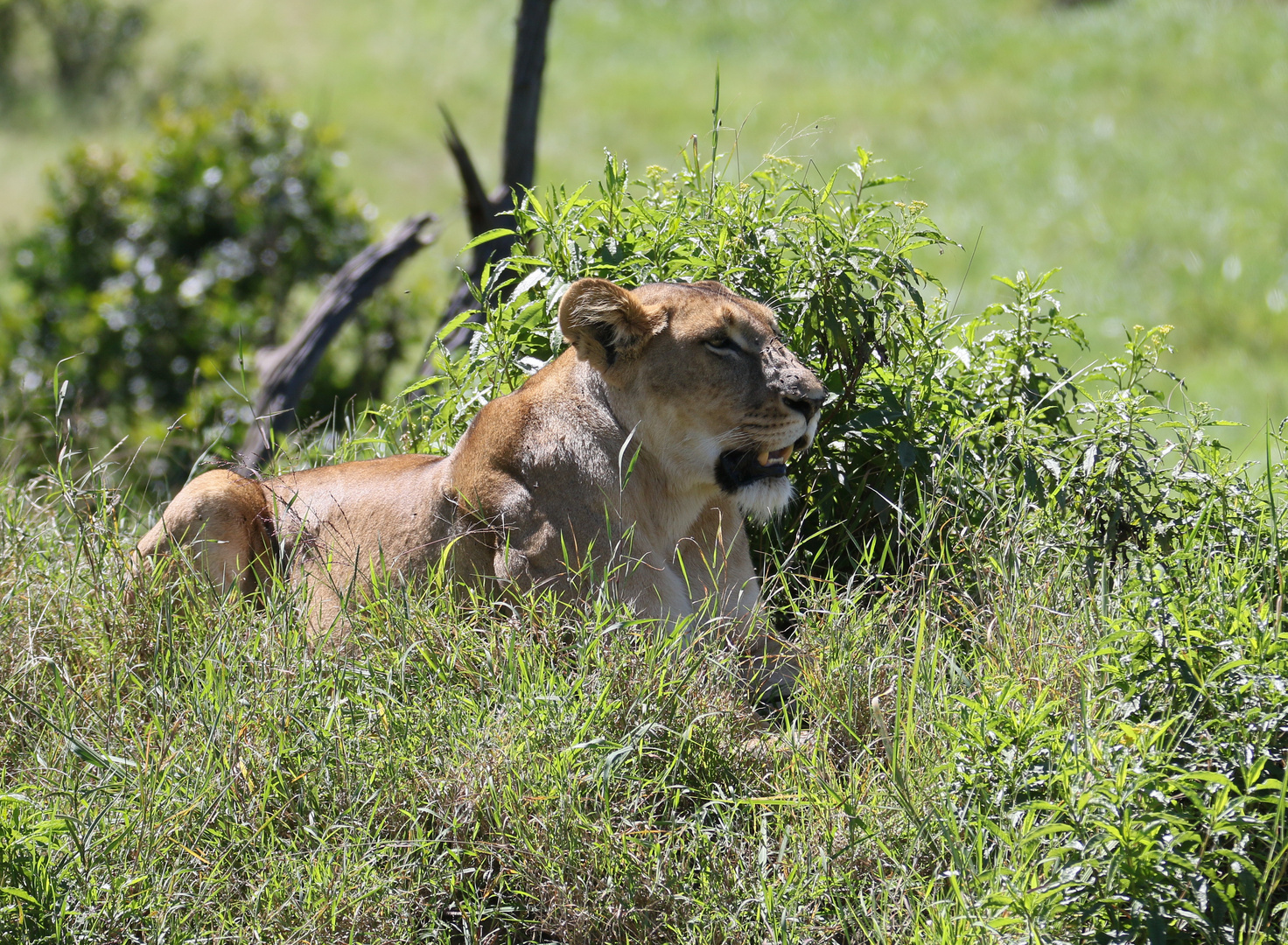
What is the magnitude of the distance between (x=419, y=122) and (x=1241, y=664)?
996 inches

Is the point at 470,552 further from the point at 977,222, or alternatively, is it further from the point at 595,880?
the point at 977,222

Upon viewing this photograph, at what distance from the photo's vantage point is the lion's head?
3736mm

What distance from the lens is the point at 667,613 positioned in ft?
12.0

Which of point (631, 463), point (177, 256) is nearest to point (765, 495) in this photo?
point (631, 463)

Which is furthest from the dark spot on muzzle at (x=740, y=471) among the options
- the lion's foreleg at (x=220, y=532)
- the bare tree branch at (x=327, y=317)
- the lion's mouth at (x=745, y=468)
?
the bare tree branch at (x=327, y=317)

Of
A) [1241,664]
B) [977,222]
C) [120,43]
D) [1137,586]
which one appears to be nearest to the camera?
[1241,664]

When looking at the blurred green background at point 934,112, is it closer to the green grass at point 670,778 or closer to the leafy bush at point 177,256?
the leafy bush at point 177,256

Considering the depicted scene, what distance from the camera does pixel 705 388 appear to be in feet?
12.4

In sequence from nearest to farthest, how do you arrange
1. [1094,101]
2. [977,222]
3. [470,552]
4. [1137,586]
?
[1137,586] → [470,552] → [977,222] → [1094,101]

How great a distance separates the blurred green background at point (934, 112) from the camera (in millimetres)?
18578

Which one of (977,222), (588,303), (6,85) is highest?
(6,85)

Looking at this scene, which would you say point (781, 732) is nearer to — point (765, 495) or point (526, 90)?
point (765, 495)

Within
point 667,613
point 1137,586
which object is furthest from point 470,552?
point 1137,586

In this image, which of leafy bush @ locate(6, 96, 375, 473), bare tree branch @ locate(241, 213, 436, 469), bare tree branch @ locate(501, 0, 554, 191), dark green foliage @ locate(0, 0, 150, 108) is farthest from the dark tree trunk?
dark green foliage @ locate(0, 0, 150, 108)
